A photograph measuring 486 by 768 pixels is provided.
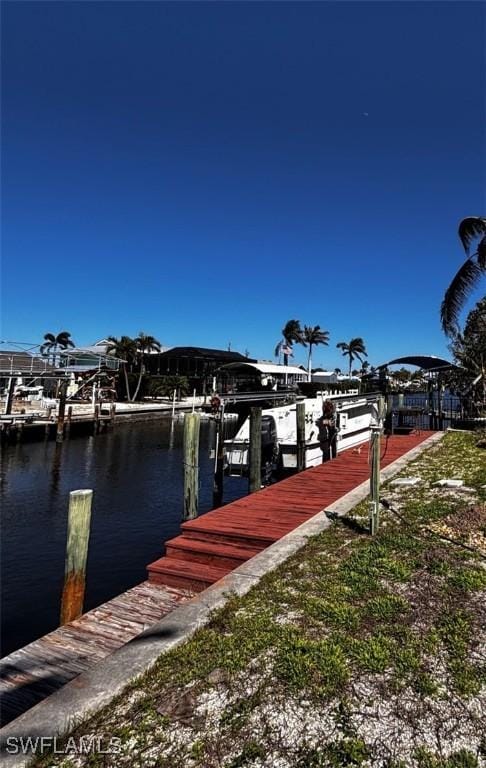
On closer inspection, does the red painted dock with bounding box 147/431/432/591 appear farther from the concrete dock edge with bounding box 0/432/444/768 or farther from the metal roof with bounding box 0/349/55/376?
the metal roof with bounding box 0/349/55/376

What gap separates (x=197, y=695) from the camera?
9.66 feet

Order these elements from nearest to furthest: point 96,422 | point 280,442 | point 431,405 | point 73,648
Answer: point 73,648, point 280,442, point 431,405, point 96,422

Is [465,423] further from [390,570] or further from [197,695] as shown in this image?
[197,695]

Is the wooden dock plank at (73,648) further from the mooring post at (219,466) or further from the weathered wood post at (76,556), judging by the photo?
the mooring post at (219,466)

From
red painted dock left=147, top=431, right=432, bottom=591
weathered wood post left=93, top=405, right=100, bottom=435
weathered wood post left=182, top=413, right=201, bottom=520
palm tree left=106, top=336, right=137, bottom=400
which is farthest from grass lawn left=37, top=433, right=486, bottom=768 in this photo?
palm tree left=106, top=336, right=137, bottom=400

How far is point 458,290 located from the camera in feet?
49.2

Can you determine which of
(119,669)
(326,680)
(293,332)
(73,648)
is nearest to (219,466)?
(73,648)

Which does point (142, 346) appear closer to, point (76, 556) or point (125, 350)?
point (125, 350)

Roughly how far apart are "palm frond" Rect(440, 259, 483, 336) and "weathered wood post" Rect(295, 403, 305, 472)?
635 centimetres

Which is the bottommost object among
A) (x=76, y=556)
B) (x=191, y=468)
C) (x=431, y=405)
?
(x=76, y=556)

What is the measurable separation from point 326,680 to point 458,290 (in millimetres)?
14536

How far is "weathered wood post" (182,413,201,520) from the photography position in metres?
9.02

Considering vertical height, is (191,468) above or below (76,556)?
above

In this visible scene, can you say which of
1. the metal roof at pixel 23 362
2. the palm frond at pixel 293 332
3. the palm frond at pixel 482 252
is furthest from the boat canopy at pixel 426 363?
the palm frond at pixel 293 332
